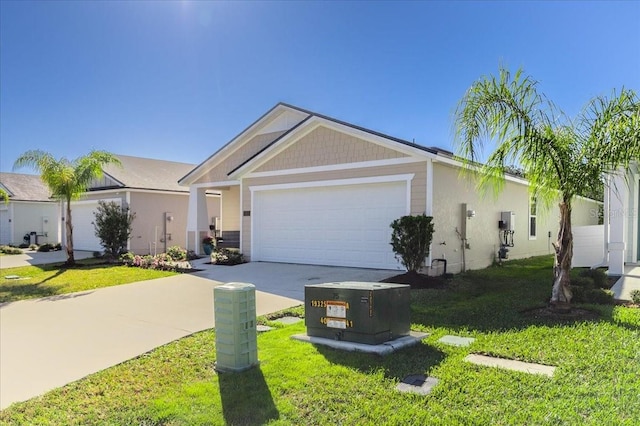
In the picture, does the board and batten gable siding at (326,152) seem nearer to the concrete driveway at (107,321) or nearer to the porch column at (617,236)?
the concrete driveway at (107,321)

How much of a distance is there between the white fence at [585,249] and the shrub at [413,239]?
20.1 feet

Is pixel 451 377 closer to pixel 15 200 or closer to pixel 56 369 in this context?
pixel 56 369

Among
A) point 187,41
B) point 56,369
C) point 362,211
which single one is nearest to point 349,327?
point 56,369

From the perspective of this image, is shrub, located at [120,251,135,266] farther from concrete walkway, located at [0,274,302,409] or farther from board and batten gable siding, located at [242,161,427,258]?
concrete walkway, located at [0,274,302,409]

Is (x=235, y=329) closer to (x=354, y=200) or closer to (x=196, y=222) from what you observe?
(x=354, y=200)

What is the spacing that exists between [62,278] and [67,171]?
15.9 ft

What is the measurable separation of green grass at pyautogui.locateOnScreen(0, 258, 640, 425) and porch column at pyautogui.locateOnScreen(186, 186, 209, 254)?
43.3ft

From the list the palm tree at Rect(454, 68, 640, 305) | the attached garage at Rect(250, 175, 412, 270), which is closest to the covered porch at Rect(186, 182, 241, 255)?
the attached garage at Rect(250, 175, 412, 270)

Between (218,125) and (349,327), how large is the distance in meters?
16.3

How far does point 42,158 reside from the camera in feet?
52.3

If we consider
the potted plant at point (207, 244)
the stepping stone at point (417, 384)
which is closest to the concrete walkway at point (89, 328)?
the stepping stone at point (417, 384)

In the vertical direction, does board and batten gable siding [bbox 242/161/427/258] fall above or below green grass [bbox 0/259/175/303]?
above

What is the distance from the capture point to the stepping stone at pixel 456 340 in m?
5.58

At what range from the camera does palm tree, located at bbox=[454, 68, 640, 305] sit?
6762mm
